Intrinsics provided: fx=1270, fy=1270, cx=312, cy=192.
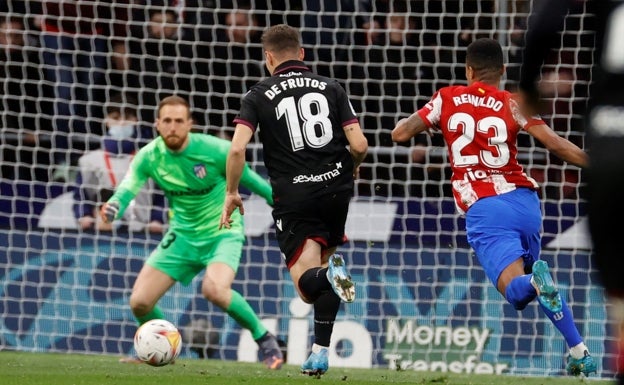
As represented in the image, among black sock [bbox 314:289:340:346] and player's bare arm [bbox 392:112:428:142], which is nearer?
player's bare arm [bbox 392:112:428:142]

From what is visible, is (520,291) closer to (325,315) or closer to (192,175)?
(325,315)

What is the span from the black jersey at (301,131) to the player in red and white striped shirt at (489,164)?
1.65ft

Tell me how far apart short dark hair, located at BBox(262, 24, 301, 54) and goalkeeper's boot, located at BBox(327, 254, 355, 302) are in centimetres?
154

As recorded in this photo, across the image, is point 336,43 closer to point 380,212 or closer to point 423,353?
point 380,212

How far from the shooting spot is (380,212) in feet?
38.4

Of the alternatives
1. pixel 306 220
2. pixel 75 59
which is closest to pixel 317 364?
pixel 306 220

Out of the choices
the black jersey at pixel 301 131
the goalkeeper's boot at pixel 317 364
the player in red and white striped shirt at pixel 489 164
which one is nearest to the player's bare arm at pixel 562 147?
the player in red and white striped shirt at pixel 489 164

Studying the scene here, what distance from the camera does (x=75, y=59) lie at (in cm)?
1315

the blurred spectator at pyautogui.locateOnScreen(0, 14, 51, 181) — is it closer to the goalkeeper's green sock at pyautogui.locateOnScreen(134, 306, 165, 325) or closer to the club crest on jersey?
the club crest on jersey

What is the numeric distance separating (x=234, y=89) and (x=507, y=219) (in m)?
5.99

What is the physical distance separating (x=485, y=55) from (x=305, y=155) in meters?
1.33

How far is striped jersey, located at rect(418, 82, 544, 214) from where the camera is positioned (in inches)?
313

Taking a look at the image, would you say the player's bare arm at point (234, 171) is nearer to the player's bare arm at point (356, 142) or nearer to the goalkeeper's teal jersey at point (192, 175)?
the player's bare arm at point (356, 142)

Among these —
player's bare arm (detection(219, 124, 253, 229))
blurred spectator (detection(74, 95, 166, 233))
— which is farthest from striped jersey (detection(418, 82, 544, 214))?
blurred spectator (detection(74, 95, 166, 233))
